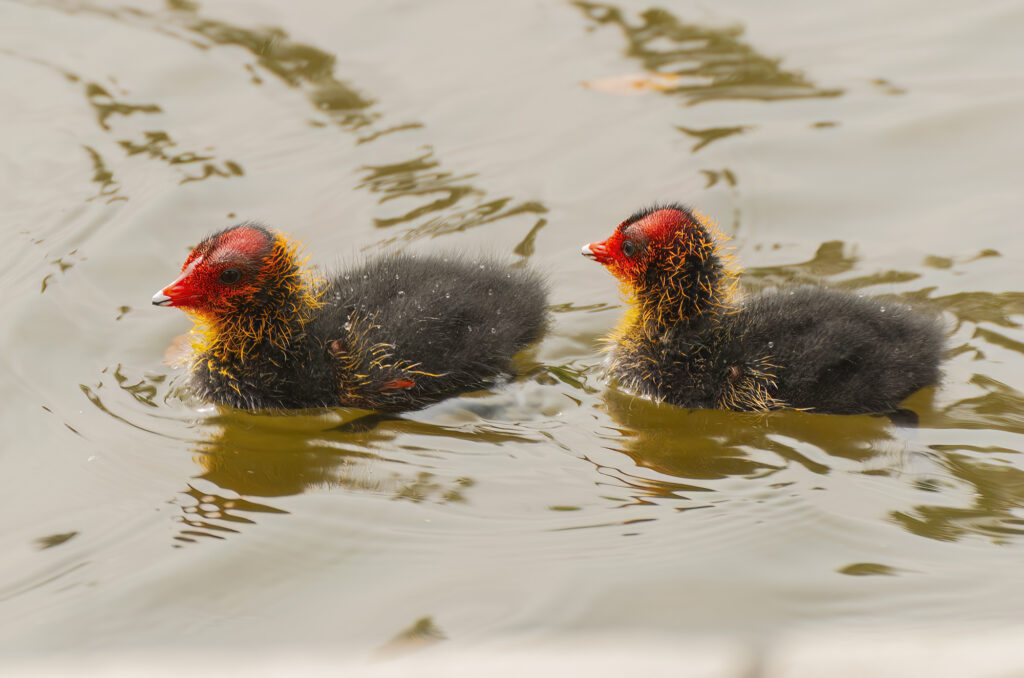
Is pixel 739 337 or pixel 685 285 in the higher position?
pixel 685 285

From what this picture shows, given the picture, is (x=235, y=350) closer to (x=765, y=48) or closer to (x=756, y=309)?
(x=756, y=309)

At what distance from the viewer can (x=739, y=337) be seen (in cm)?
495

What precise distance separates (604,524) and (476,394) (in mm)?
1303

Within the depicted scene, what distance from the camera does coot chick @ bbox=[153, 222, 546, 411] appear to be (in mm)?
4883

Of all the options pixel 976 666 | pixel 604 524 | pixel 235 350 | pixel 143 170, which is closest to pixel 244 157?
pixel 143 170

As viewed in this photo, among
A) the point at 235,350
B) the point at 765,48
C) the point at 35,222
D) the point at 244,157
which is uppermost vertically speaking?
the point at 765,48

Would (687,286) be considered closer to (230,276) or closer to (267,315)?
(267,315)

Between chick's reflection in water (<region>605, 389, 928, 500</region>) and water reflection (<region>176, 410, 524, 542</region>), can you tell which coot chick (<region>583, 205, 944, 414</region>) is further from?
water reflection (<region>176, 410, 524, 542</region>)

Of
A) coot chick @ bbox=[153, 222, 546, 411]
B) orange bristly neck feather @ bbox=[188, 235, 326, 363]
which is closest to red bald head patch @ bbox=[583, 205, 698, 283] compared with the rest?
coot chick @ bbox=[153, 222, 546, 411]

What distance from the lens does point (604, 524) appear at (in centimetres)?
403

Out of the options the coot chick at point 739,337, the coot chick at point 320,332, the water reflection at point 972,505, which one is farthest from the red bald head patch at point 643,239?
the water reflection at point 972,505

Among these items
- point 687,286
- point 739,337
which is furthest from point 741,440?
point 687,286

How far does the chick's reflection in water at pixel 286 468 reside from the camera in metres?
4.25

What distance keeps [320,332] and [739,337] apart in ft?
5.97
